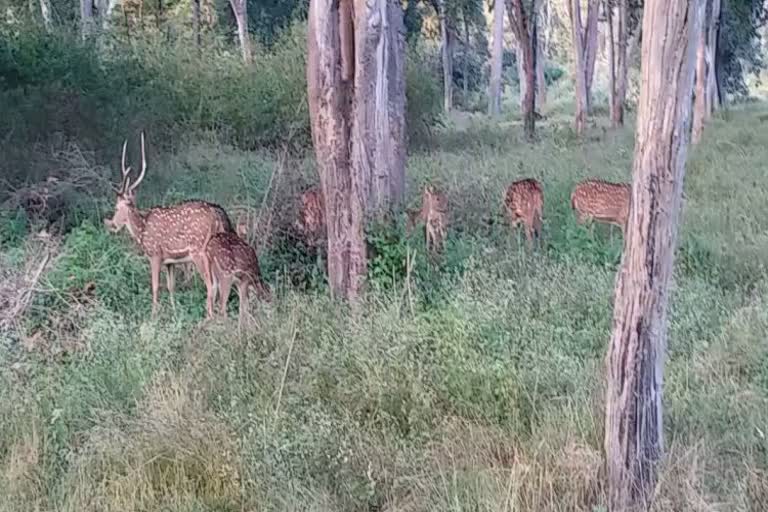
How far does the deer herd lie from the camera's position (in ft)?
25.3

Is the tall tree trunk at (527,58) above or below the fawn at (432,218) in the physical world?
above

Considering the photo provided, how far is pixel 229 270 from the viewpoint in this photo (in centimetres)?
762

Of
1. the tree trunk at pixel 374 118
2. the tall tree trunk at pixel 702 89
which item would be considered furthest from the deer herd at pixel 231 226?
the tall tree trunk at pixel 702 89

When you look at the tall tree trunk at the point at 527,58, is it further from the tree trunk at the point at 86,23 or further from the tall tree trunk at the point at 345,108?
the tall tree trunk at the point at 345,108

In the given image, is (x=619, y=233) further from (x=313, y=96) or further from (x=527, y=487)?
(x=527, y=487)

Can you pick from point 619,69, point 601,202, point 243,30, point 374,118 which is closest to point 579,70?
point 619,69

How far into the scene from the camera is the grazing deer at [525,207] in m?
10.1

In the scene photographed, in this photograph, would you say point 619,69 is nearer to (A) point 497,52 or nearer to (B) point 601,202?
(A) point 497,52

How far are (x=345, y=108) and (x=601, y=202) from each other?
11.0 feet

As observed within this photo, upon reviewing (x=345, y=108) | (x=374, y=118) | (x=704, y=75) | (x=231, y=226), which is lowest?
(x=231, y=226)

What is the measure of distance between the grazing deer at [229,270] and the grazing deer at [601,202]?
160 inches

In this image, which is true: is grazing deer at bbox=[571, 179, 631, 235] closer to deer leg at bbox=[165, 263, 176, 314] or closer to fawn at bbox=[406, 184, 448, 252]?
fawn at bbox=[406, 184, 448, 252]

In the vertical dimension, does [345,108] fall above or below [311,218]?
above

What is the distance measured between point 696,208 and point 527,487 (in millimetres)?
7867
